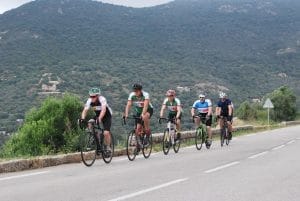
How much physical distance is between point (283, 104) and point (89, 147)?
47444 millimetres

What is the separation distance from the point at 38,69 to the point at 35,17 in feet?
122


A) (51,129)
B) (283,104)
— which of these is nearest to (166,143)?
(51,129)

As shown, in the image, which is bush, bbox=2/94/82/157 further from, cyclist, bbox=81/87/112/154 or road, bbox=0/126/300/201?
road, bbox=0/126/300/201

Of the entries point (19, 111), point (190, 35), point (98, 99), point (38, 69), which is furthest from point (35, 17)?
point (98, 99)

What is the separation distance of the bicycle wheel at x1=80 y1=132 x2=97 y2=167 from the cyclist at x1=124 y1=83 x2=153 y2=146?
158cm

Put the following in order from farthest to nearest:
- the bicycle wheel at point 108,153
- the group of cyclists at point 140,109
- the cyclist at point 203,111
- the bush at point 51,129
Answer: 1. the cyclist at point 203,111
2. the bush at point 51,129
3. the bicycle wheel at point 108,153
4. the group of cyclists at point 140,109

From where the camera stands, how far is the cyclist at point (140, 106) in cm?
1453

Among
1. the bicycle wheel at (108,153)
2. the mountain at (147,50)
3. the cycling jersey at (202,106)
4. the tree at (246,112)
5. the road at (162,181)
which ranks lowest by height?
the road at (162,181)

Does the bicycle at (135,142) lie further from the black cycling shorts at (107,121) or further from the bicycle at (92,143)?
the bicycle at (92,143)

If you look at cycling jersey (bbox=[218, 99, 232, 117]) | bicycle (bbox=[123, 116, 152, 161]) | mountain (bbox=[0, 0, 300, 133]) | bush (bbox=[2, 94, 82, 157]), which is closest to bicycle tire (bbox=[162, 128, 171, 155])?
bicycle (bbox=[123, 116, 152, 161])

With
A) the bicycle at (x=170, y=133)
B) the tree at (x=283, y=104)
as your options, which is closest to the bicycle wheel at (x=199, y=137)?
the bicycle at (x=170, y=133)

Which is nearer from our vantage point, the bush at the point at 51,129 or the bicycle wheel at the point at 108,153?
the bicycle wheel at the point at 108,153

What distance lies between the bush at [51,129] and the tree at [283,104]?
40957mm

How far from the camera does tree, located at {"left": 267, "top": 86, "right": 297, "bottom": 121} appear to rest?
57.3m
